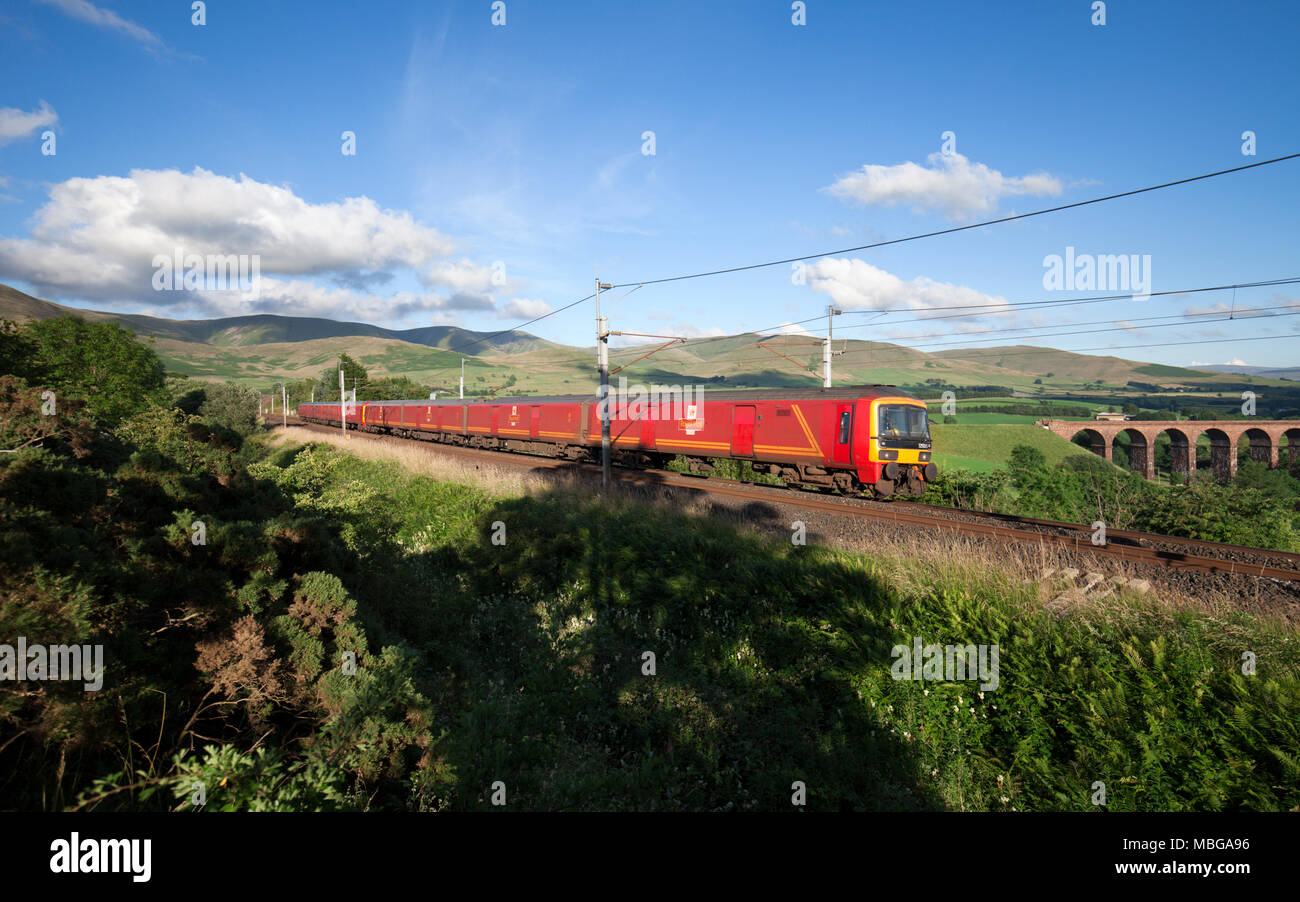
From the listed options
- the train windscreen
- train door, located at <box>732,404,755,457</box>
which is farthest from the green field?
the train windscreen

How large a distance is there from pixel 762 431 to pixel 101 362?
58.5m

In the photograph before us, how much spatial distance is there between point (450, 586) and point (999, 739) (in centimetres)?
998

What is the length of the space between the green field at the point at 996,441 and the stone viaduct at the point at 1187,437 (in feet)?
14.6

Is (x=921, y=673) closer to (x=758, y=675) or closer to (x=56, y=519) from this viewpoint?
(x=758, y=675)

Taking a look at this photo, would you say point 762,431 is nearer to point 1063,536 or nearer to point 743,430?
point 743,430

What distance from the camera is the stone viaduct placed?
59312mm

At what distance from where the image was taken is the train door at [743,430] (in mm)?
21500

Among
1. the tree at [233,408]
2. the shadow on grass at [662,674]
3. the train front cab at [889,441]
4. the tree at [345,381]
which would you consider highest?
the tree at [345,381]

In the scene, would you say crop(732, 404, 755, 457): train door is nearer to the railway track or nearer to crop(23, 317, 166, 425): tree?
the railway track

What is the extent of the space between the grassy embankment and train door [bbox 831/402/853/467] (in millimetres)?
7493

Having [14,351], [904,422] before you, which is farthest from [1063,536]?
[14,351]

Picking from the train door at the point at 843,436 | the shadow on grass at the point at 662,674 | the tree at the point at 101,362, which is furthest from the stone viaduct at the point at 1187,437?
the tree at the point at 101,362

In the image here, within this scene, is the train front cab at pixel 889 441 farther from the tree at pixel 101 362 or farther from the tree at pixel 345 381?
the tree at pixel 345 381
